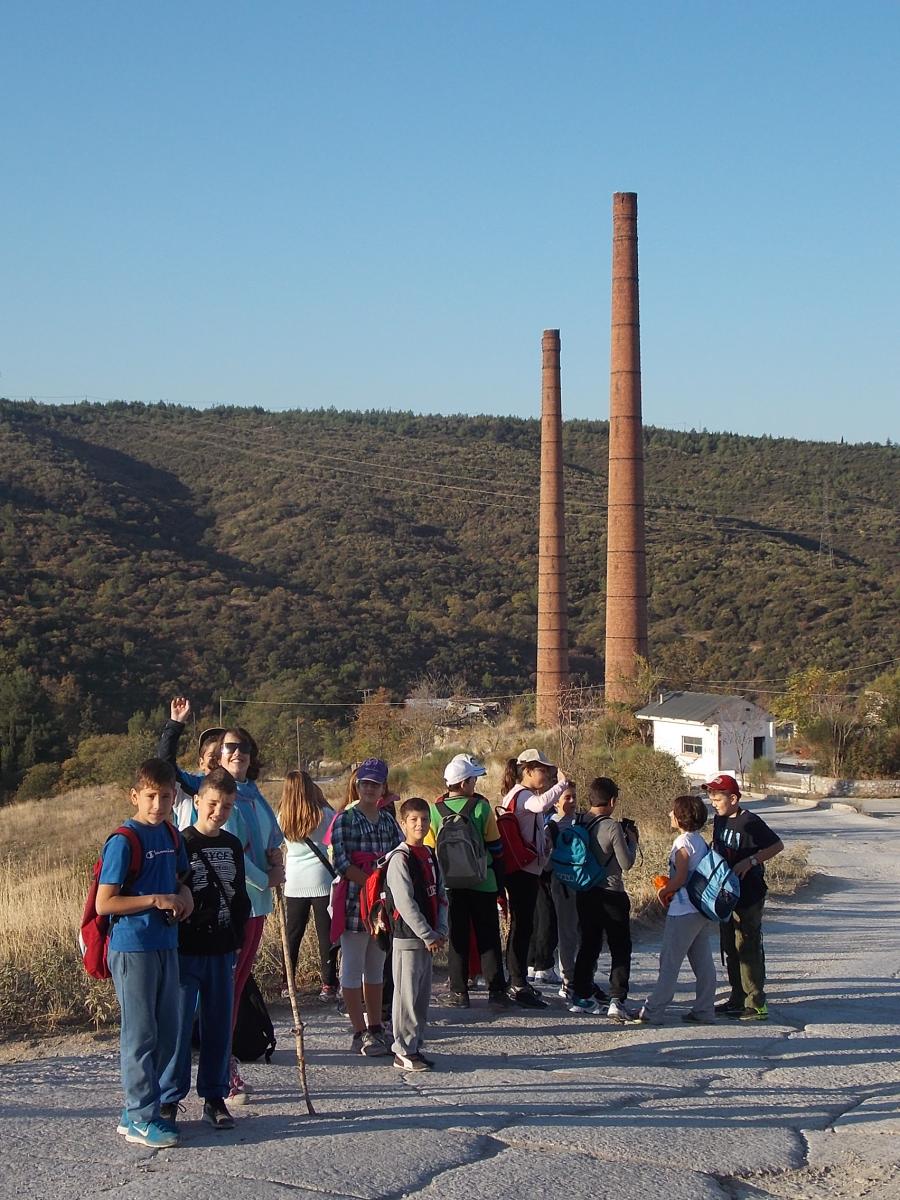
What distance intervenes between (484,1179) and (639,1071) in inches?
83.2

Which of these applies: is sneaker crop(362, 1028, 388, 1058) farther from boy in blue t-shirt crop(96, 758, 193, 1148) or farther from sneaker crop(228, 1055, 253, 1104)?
boy in blue t-shirt crop(96, 758, 193, 1148)

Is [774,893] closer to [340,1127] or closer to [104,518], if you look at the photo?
[340,1127]

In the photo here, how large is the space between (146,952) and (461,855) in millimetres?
2957

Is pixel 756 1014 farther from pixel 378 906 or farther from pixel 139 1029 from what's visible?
pixel 139 1029

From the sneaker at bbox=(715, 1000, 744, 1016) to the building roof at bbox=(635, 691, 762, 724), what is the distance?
30.8m

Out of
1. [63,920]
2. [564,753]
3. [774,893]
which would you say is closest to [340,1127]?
[63,920]

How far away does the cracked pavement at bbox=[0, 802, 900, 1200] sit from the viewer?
5.42 metres

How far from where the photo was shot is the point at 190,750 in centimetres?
4244

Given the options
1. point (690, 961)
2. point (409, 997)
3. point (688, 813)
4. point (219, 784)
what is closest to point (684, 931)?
point (690, 961)

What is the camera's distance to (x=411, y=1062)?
715cm

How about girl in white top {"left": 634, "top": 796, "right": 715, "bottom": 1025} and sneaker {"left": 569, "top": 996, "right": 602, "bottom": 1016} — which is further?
sneaker {"left": 569, "top": 996, "right": 602, "bottom": 1016}

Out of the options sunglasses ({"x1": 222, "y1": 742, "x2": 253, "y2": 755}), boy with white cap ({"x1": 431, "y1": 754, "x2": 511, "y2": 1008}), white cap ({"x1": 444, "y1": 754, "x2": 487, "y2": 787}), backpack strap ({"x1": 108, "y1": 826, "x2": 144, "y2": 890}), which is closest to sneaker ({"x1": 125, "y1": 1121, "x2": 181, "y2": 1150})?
backpack strap ({"x1": 108, "y1": 826, "x2": 144, "y2": 890})

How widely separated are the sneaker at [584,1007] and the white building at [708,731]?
3082 cm

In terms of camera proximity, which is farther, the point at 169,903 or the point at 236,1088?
the point at 236,1088
